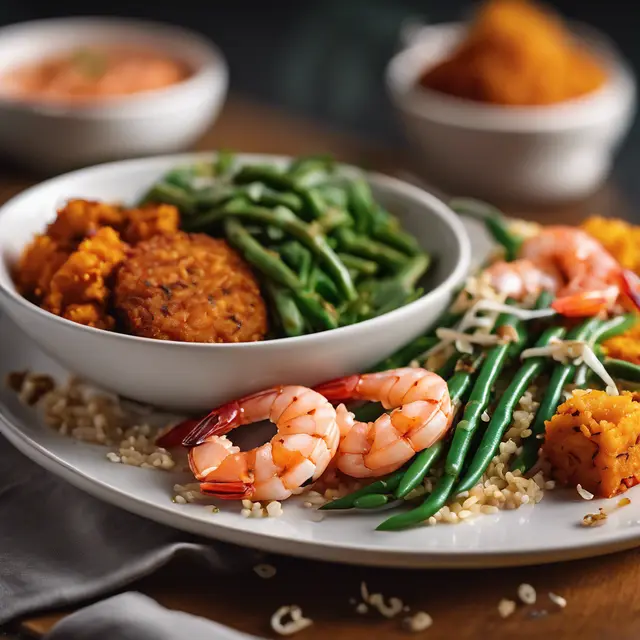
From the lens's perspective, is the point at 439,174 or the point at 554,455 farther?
the point at 439,174

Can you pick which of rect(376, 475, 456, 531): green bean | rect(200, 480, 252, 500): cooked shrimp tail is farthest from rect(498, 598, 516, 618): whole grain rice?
rect(200, 480, 252, 500): cooked shrimp tail

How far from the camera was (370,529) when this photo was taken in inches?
95.7

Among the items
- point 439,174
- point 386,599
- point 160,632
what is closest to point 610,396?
point 386,599

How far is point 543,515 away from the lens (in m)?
2.51

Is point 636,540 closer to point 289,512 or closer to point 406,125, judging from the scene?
point 289,512

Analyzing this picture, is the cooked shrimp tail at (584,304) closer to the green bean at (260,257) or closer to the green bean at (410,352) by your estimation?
the green bean at (410,352)

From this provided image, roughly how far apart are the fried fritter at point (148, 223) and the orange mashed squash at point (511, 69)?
7.86 ft

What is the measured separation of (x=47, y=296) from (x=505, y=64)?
3093 mm

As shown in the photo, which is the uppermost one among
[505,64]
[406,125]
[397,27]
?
[505,64]

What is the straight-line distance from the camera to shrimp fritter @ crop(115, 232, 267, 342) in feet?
9.27

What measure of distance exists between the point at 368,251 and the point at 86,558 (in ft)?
4.92

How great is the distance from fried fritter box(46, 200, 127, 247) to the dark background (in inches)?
171

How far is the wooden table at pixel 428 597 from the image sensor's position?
2297 millimetres

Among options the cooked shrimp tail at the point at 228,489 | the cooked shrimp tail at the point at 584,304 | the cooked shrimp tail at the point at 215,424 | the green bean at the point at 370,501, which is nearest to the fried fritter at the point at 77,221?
the cooked shrimp tail at the point at 215,424
